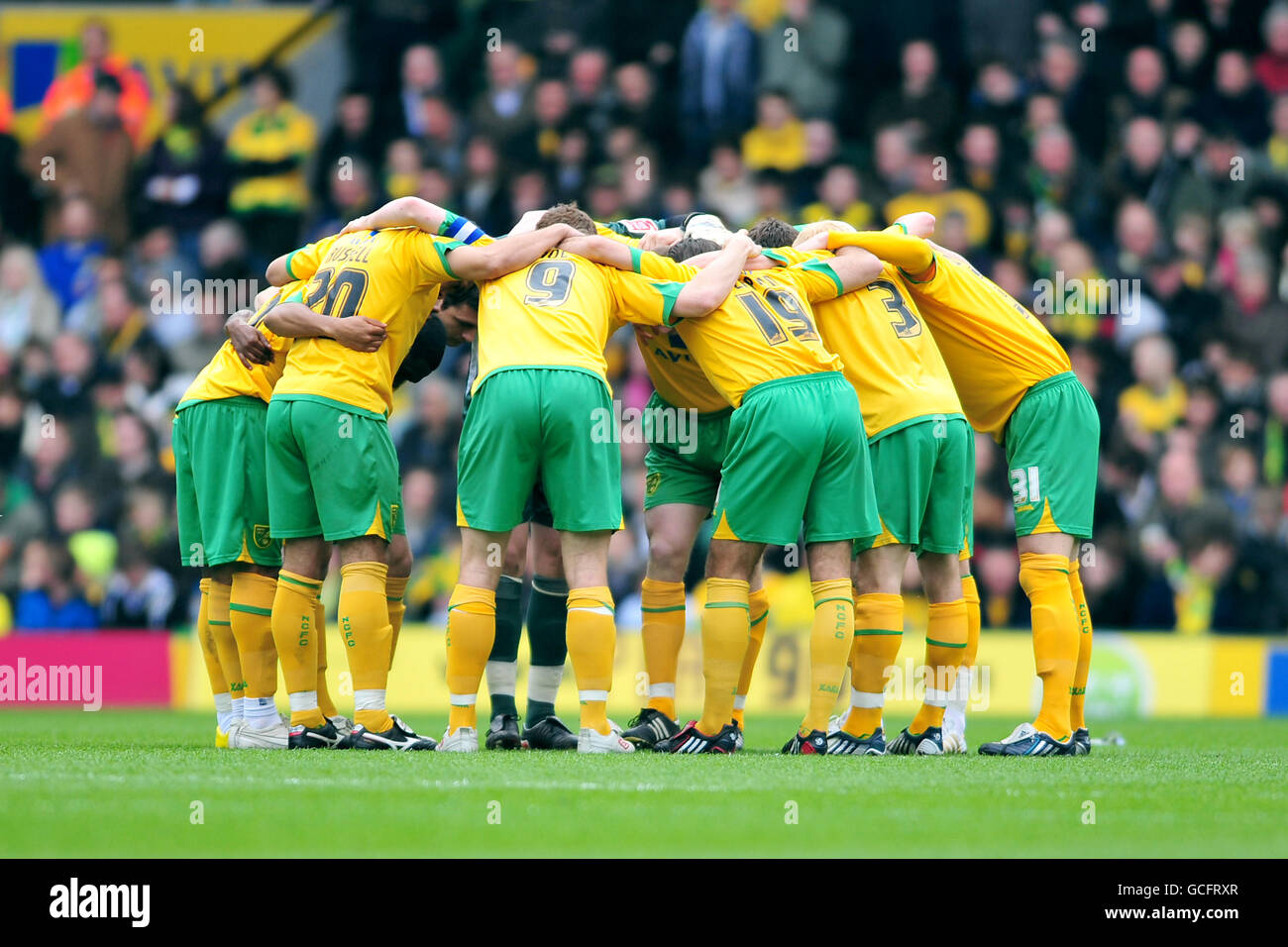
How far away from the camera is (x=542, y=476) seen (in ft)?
24.2

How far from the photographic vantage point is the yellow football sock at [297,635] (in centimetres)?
743

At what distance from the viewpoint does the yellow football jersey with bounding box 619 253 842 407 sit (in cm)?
749

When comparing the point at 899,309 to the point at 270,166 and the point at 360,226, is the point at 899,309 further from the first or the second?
the point at 270,166

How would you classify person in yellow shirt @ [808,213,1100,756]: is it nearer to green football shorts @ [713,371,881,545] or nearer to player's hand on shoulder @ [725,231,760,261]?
player's hand on shoulder @ [725,231,760,261]

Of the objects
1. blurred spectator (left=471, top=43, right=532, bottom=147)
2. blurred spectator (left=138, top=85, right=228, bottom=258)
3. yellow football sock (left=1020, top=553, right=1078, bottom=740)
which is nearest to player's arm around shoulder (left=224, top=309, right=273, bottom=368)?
yellow football sock (left=1020, top=553, right=1078, bottom=740)

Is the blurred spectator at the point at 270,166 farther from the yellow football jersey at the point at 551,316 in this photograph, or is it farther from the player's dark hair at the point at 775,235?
the yellow football jersey at the point at 551,316

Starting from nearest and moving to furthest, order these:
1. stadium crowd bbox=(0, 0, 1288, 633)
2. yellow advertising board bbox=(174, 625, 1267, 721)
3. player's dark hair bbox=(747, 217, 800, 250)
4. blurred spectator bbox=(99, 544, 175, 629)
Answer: player's dark hair bbox=(747, 217, 800, 250) → yellow advertising board bbox=(174, 625, 1267, 721) → blurred spectator bbox=(99, 544, 175, 629) → stadium crowd bbox=(0, 0, 1288, 633)

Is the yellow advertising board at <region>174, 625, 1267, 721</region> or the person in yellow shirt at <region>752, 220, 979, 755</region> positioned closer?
the person in yellow shirt at <region>752, 220, 979, 755</region>

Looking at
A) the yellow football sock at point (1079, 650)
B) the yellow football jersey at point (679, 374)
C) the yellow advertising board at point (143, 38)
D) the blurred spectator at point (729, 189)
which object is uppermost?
the yellow advertising board at point (143, 38)

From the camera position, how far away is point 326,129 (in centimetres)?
1703

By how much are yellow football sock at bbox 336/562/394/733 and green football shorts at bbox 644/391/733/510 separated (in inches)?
60.8

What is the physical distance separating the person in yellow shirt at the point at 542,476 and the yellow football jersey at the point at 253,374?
1.23m

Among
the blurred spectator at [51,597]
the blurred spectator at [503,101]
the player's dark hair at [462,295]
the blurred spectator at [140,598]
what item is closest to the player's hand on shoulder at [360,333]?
the player's dark hair at [462,295]

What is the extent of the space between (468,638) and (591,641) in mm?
554
